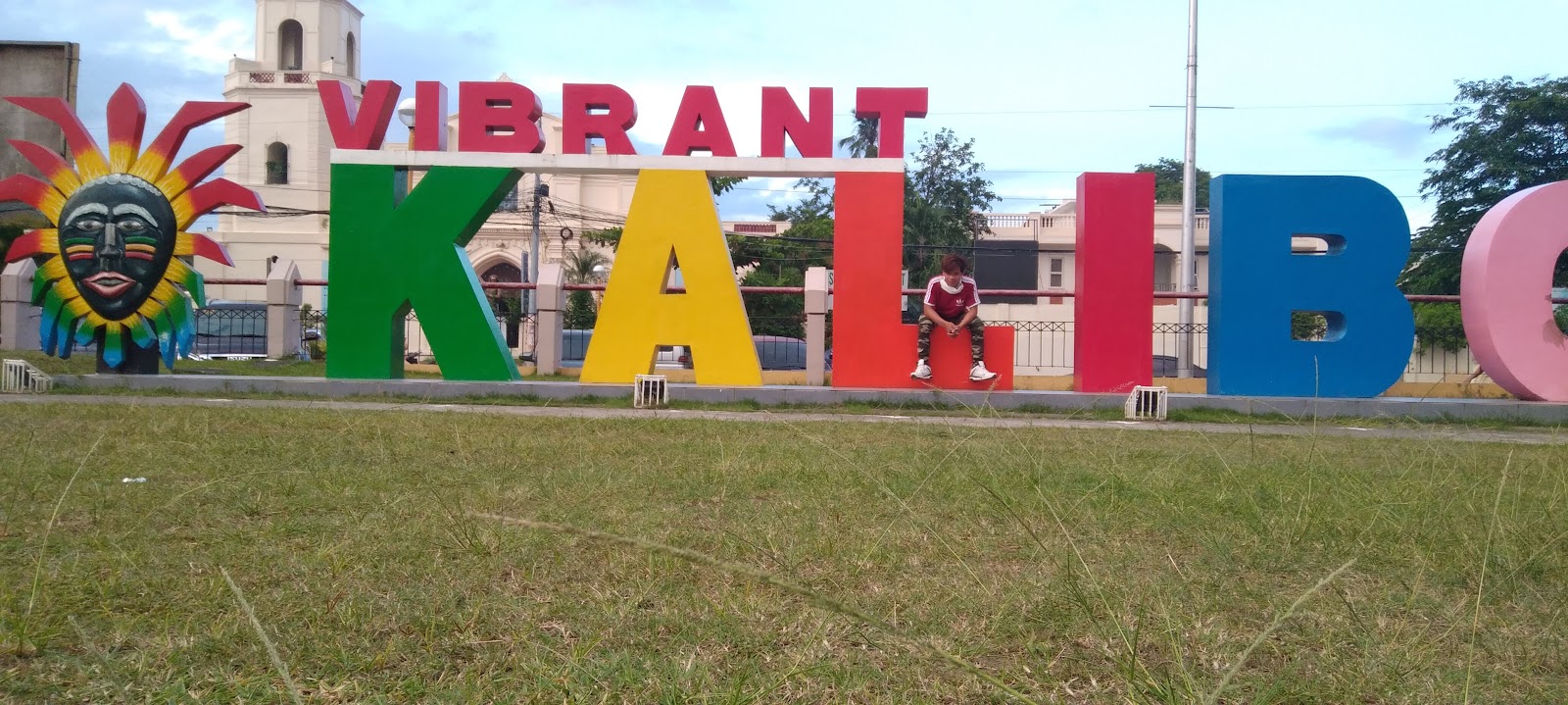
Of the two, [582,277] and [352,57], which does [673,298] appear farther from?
[352,57]

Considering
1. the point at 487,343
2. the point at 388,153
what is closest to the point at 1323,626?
the point at 487,343

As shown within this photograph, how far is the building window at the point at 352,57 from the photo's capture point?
4831 cm

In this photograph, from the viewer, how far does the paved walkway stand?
889 cm

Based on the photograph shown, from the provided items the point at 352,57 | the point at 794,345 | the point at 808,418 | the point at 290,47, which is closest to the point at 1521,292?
the point at 808,418

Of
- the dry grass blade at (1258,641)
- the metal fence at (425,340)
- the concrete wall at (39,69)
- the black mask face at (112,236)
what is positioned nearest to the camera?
the dry grass blade at (1258,641)

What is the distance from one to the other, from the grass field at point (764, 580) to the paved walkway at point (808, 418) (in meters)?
3.06

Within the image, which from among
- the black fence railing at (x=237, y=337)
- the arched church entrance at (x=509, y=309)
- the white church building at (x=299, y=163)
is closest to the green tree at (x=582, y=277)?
the arched church entrance at (x=509, y=309)

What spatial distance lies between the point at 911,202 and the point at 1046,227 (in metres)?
6.37

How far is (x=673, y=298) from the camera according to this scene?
1231 centimetres

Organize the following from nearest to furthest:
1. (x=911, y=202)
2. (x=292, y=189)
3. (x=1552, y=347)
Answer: (x=1552, y=347)
(x=911, y=202)
(x=292, y=189)

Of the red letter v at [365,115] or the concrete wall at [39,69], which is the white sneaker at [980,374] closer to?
the red letter v at [365,115]

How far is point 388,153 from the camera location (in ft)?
41.1

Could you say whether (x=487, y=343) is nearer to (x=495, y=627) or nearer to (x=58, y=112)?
(x=58, y=112)

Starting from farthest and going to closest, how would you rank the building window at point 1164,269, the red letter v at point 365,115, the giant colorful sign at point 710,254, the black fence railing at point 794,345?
1. the building window at point 1164,269
2. the black fence railing at point 794,345
3. the red letter v at point 365,115
4. the giant colorful sign at point 710,254
